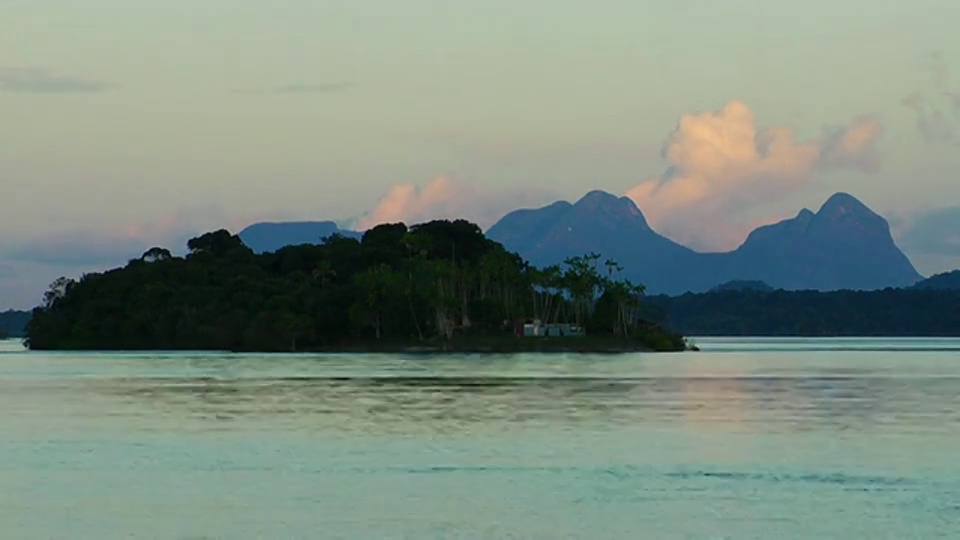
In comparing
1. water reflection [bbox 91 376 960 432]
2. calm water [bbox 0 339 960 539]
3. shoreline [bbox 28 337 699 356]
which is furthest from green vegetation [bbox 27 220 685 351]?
calm water [bbox 0 339 960 539]

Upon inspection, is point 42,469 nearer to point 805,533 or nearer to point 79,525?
point 79,525

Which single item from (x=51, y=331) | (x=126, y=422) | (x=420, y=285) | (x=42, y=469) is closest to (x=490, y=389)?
(x=126, y=422)

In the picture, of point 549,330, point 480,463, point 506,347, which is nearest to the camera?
point 480,463

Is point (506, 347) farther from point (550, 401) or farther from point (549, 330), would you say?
point (550, 401)

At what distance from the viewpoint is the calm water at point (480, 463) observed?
29203 millimetres

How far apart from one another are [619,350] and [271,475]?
12810 centimetres

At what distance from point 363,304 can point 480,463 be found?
394 feet

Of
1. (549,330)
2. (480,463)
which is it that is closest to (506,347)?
(549,330)

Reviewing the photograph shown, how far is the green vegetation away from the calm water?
8068 cm

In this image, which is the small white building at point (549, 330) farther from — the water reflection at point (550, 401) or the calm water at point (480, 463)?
the calm water at point (480, 463)

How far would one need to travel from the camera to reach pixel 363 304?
522 ft

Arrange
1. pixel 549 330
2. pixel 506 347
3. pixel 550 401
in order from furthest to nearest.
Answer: pixel 549 330, pixel 506 347, pixel 550 401

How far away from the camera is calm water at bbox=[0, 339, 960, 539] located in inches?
1150

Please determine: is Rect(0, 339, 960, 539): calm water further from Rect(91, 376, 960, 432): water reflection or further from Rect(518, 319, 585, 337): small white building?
Rect(518, 319, 585, 337): small white building
